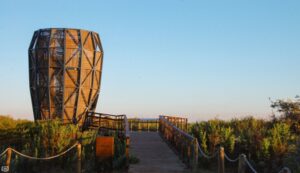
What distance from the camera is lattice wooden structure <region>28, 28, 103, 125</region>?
126 feet

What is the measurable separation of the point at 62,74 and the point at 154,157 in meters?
22.6

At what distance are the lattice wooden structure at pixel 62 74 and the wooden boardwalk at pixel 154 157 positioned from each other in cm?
1664

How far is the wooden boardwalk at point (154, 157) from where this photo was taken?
48.4 feet

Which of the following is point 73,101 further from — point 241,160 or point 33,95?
point 241,160

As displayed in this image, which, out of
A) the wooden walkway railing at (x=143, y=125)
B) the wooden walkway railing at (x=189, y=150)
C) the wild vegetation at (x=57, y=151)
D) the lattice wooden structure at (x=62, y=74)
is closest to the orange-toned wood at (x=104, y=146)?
the wild vegetation at (x=57, y=151)

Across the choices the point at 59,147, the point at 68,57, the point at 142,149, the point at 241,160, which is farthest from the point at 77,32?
the point at 241,160

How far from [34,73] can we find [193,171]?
27.8 m

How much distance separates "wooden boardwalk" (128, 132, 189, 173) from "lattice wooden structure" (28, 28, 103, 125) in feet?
54.6

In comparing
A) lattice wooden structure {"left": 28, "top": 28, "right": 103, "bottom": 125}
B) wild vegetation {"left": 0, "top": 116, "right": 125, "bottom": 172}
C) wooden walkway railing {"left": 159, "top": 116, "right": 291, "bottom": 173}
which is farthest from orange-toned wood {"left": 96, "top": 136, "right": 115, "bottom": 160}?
lattice wooden structure {"left": 28, "top": 28, "right": 103, "bottom": 125}

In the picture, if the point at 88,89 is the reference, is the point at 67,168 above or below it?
below

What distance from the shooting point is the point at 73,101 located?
128ft

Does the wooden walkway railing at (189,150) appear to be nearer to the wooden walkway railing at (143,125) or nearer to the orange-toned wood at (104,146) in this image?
the orange-toned wood at (104,146)

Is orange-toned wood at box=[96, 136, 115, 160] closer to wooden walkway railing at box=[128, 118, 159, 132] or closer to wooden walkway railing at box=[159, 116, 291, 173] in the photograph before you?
wooden walkway railing at box=[159, 116, 291, 173]

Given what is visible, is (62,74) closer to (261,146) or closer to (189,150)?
(189,150)
